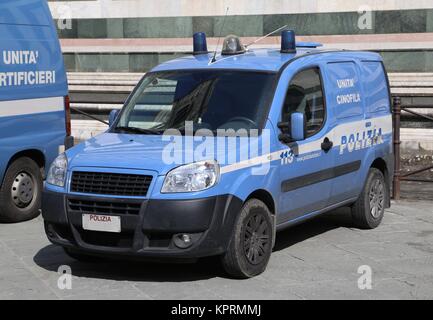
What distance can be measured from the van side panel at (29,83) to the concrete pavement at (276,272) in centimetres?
98

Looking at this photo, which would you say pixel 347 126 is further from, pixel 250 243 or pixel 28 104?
pixel 28 104

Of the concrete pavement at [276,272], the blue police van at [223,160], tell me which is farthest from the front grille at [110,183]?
the concrete pavement at [276,272]

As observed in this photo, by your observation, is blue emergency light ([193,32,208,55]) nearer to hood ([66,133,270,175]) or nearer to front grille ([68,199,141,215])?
hood ([66,133,270,175])

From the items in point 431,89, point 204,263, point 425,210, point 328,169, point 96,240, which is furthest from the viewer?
point 431,89

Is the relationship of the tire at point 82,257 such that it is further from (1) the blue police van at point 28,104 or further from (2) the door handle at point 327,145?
(2) the door handle at point 327,145

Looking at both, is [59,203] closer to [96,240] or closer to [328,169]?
[96,240]

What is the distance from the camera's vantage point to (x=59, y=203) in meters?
6.91

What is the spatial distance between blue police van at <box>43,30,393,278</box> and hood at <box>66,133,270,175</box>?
0.01 meters

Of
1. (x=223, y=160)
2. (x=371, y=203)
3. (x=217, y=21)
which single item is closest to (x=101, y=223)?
(x=223, y=160)

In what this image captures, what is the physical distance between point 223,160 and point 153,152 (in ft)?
1.88

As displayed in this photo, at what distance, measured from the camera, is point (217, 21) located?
15562 mm

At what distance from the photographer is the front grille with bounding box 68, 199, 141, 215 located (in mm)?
6596

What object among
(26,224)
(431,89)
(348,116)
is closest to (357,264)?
(348,116)

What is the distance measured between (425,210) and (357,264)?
286 cm
